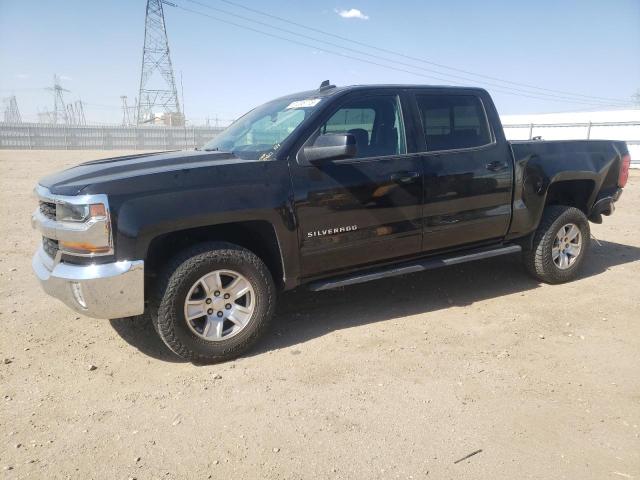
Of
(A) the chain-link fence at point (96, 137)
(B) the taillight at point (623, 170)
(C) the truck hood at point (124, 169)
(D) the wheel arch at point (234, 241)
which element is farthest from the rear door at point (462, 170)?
(A) the chain-link fence at point (96, 137)

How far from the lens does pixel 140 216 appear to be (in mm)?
3006

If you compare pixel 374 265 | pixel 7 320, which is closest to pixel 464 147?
pixel 374 265

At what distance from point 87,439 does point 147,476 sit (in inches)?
20.3

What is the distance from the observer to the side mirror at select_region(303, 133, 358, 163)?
10.9 feet

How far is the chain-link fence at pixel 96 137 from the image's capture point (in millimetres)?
33469

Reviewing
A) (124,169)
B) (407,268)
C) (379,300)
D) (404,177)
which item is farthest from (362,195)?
(124,169)

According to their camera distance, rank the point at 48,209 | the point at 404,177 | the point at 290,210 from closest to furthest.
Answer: the point at 48,209 < the point at 290,210 < the point at 404,177

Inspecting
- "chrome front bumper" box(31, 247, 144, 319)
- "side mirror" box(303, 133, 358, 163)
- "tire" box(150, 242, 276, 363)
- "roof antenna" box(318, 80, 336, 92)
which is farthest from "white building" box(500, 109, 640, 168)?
"chrome front bumper" box(31, 247, 144, 319)

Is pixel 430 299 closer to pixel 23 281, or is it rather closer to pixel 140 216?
pixel 140 216

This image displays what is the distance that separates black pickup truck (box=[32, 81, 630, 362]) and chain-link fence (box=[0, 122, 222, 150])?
31778 mm

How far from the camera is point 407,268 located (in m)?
4.04

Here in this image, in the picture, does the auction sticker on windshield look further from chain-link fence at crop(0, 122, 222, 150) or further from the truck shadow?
chain-link fence at crop(0, 122, 222, 150)

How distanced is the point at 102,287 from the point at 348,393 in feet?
5.48

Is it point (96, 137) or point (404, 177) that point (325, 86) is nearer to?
point (404, 177)
